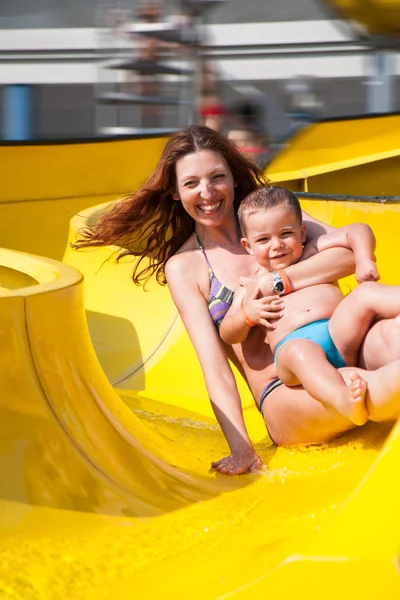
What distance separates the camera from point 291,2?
1125 centimetres

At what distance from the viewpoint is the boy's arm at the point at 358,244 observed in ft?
7.03

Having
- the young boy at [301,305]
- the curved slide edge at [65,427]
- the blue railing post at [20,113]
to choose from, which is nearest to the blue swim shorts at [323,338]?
the young boy at [301,305]

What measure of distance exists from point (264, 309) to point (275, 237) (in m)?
0.19

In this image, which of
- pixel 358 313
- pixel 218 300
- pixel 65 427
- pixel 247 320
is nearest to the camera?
pixel 65 427

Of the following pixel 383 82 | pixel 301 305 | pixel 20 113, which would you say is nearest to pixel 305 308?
pixel 301 305

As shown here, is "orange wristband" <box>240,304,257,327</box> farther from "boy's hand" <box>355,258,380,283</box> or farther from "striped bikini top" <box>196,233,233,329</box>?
"boy's hand" <box>355,258,380,283</box>

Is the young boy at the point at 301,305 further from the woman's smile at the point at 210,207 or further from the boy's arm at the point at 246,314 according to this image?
the woman's smile at the point at 210,207

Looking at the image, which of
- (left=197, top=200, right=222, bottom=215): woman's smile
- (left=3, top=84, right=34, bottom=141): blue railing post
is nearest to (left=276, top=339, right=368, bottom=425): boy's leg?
(left=197, top=200, right=222, bottom=215): woman's smile

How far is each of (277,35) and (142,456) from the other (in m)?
9.85

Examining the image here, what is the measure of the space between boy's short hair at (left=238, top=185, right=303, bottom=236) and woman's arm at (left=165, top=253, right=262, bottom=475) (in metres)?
0.24

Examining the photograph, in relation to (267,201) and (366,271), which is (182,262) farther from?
(366,271)

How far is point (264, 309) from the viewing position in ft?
7.16

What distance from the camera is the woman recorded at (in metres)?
2.14

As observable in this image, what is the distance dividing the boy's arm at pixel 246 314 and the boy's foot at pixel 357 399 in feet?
1.55
